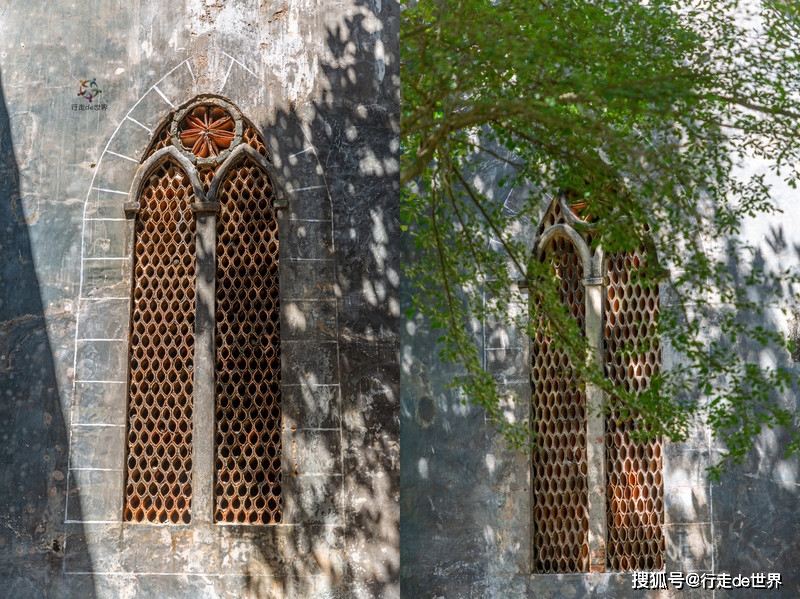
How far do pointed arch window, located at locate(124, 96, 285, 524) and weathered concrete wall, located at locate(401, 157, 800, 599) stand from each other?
6.67ft

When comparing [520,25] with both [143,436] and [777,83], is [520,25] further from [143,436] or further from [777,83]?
[143,436]

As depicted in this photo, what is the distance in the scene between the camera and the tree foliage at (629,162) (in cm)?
1102

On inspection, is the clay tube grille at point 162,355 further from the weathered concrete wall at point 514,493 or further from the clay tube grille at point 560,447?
the clay tube grille at point 560,447

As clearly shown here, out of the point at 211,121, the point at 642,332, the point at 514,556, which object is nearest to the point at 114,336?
the point at 211,121

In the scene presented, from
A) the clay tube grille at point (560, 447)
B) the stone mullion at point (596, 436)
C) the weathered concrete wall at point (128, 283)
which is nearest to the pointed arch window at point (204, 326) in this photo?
the weathered concrete wall at point (128, 283)

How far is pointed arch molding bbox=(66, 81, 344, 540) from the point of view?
10578mm

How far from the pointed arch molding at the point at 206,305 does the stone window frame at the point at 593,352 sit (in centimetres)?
276

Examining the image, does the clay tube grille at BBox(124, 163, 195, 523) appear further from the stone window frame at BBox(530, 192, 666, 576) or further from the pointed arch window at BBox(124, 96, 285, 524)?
the stone window frame at BBox(530, 192, 666, 576)

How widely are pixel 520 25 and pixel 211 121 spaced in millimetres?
3141

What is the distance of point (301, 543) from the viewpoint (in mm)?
10391
